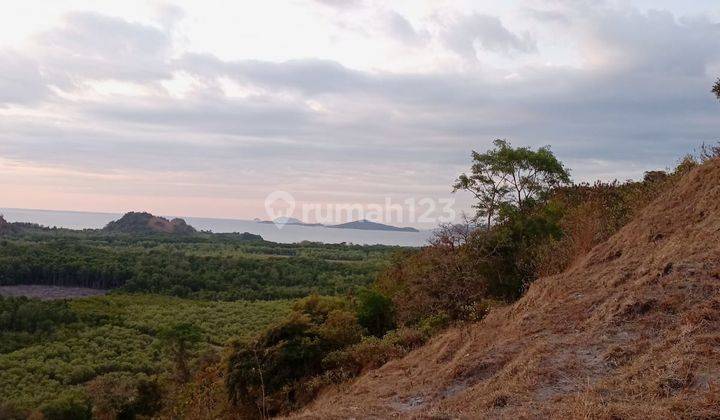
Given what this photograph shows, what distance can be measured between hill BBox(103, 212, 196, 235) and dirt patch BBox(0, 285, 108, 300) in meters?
90.0

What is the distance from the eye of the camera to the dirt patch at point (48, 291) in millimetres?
62969

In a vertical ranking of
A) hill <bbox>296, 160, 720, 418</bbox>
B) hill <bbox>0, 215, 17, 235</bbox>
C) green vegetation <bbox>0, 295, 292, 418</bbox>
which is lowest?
green vegetation <bbox>0, 295, 292, 418</bbox>

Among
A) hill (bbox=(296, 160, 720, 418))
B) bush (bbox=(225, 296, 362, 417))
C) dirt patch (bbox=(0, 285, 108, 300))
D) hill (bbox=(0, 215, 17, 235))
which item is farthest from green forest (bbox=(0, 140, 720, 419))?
hill (bbox=(0, 215, 17, 235))

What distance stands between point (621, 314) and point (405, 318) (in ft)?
27.6

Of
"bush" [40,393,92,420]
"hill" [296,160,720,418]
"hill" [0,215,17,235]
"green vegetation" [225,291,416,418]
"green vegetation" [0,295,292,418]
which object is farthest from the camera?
"hill" [0,215,17,235]

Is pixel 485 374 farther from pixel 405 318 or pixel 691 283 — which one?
pixel 405 318

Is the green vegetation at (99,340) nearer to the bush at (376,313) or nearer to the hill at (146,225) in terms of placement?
the bush at (376,313)

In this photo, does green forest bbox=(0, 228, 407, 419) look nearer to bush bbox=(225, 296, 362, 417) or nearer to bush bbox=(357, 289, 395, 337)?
bush bbox=(225, 296, 362, 417)

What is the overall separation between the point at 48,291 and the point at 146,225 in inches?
4026

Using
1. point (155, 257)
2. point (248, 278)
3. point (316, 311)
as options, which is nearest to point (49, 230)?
point (155, 257)

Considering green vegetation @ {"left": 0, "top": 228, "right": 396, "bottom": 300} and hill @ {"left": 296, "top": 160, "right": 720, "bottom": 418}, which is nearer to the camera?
hill @ {"left": 296, "top": 160, "right": 720, "bottom": 418}

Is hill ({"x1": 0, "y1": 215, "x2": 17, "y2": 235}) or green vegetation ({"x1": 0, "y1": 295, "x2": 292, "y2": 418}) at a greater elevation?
hill ({"x1": 0, "y1": 215, "x2": 17, "y2": 235})

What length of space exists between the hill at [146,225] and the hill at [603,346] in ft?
528

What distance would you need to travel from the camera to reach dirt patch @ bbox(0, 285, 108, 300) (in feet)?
207
